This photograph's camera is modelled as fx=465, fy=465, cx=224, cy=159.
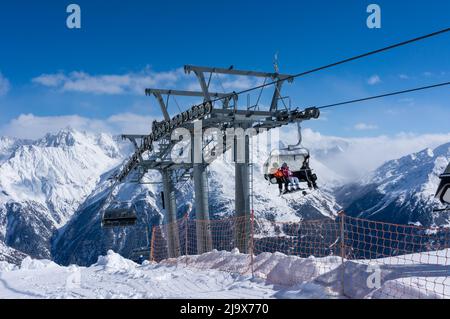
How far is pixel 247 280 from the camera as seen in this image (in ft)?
35.4

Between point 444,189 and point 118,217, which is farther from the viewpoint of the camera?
point 118,217

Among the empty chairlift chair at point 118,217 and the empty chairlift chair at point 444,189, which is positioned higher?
the empty chairlift chair at point 444,189

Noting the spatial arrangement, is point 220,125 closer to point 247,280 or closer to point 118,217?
point 247,280

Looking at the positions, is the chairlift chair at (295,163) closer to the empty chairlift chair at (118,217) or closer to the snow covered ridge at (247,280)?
the snow covered ridge at (247,280)

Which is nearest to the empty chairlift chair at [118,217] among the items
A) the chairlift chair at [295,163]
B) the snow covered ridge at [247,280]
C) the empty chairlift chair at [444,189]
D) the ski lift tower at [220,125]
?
the ski lift tower at [220,125]


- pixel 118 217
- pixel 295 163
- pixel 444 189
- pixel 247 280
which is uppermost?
pixel 295 163

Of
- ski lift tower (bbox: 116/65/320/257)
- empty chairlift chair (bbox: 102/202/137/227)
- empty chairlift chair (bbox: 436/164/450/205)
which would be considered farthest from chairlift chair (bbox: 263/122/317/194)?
empty chairlift chair (bbox: 102/202/137/227)

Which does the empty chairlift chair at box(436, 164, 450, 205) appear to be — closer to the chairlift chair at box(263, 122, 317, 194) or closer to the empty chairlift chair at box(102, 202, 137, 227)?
the chairlift chair at box(263, 122, 317, 194)

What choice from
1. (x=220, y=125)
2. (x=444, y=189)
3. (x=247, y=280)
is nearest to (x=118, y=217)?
(x=220, y=125)

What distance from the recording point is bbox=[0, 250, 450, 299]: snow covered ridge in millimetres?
8523

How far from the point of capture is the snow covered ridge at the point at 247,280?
336 inches
